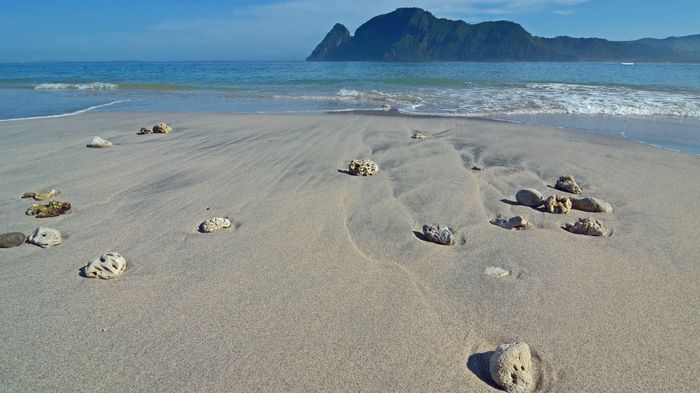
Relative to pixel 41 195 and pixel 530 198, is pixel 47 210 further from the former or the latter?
pixel 530 198

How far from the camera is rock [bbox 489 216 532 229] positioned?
3.06 meters

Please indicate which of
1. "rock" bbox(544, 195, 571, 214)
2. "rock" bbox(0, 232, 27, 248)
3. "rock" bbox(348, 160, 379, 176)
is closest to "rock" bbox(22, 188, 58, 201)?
"rock" bbox(0, 232, 27, 248)

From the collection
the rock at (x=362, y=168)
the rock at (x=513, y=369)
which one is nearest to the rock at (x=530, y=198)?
the rock at (x=362, y=168)

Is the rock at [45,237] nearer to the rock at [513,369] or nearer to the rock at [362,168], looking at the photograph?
the rock at [362,168]

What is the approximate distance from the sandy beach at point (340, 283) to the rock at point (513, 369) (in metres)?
0.07

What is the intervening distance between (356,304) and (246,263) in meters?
0.81

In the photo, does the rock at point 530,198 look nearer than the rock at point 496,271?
No

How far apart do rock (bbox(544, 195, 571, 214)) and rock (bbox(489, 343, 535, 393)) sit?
199 centimetres

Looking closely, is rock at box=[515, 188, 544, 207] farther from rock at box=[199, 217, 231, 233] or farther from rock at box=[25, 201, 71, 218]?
rock at box=[25, 201, 71, 218]

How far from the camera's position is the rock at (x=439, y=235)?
2.80 m

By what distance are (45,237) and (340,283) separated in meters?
2.02

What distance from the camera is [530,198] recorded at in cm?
352

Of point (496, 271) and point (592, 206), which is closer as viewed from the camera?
point (496, 271)

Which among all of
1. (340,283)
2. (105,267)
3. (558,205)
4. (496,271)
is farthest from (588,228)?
(105,267)
